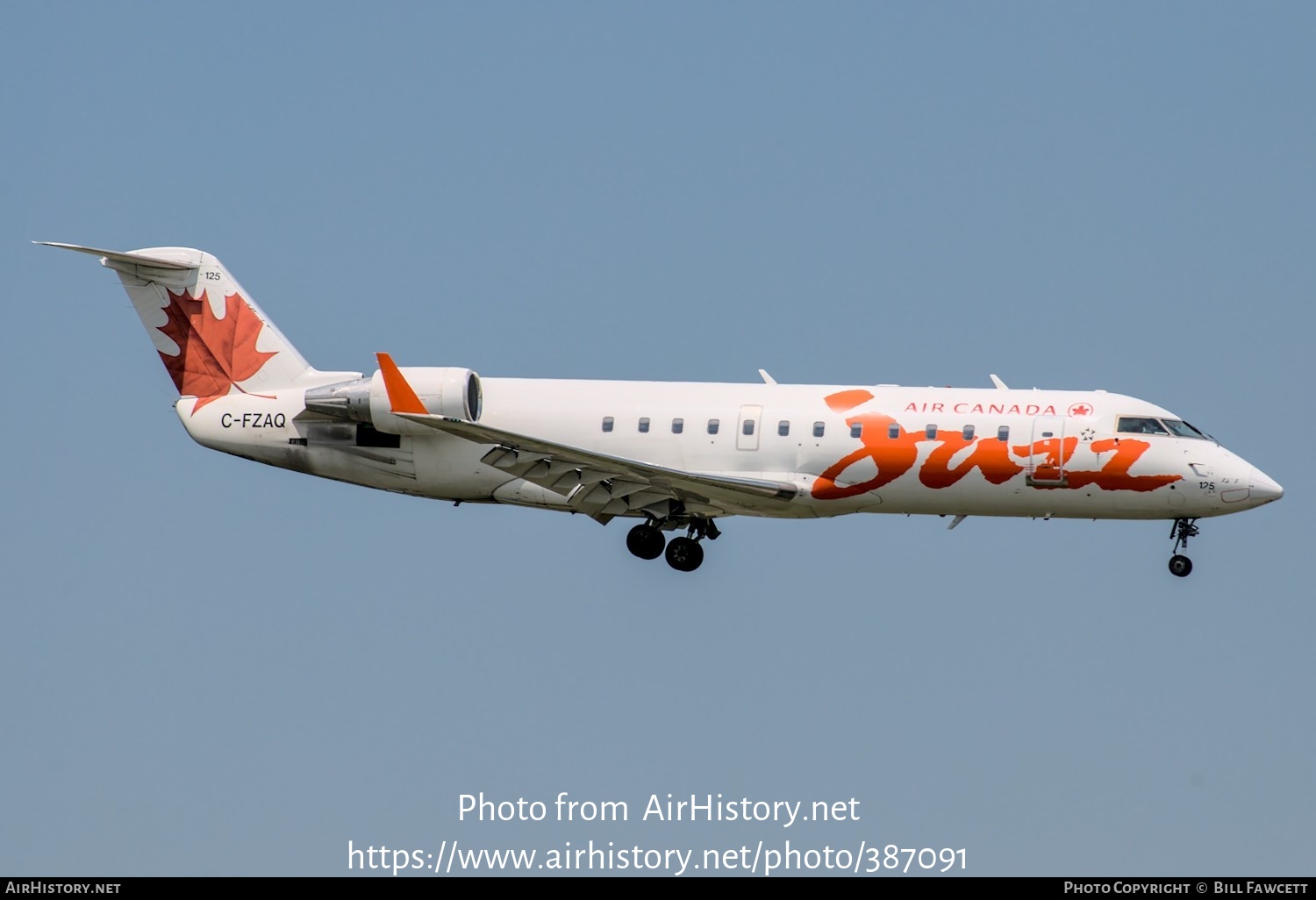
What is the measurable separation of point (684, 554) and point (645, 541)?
73 centimetres

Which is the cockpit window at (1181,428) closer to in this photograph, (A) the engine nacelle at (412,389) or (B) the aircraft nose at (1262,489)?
(B) the aircraft nose at (1262,489)

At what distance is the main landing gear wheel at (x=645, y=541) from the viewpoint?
31.1 meters

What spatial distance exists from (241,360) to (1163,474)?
16245mm

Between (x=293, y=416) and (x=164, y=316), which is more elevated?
(x=164, y=316)

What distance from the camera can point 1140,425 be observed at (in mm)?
29750

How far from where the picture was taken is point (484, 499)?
104ft

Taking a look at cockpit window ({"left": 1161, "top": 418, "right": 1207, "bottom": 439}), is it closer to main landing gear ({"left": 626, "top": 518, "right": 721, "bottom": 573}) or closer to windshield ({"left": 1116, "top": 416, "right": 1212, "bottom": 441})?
windshield ({"left": 1116, "top": 416, "right": 1212, "bottom": 441})

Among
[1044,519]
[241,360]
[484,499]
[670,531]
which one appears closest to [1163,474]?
[1044,519]

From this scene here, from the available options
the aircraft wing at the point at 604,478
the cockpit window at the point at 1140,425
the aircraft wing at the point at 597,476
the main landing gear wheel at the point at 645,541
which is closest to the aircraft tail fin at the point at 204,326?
the aircraft wing at the point at 597,476

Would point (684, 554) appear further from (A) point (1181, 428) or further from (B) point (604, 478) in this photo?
(A) point (1181, 428)

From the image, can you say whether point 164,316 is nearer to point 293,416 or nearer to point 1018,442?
point 293,416

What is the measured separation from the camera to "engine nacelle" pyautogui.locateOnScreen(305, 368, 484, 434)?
30.1 meters

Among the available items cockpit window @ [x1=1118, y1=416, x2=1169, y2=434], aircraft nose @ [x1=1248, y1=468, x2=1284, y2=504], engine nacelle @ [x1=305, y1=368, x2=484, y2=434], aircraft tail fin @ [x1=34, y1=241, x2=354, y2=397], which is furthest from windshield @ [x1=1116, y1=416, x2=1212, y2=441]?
aircraft tail fin @ [x1=34, y1=241, x2=354, y2=397]

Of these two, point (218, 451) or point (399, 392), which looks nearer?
point (399, 392)
